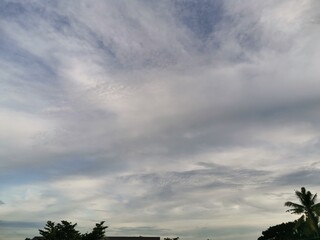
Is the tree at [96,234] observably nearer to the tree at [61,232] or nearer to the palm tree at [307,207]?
Answer: the tree at [61,232]

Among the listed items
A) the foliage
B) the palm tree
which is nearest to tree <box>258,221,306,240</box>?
the palm tree

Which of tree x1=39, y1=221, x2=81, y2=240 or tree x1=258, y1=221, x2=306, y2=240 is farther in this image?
tree x1=258, y1=221, x2=306, y2=240

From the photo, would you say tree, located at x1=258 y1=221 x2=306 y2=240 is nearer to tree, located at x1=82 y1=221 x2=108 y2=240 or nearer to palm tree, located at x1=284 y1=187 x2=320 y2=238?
palm tree, located at x1=284 y1=187 x2=320 y2=238

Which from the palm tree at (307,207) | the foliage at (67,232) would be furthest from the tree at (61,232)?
the palm tree at (307,207)

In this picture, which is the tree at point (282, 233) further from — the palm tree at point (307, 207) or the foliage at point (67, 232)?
the foliage at point (67, 232)

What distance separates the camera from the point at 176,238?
69562 mm

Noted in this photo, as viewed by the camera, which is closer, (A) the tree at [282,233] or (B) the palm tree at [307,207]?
(B) the palm tree at [307,207]

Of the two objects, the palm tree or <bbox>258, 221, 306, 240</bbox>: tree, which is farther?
<bbox>258, 221, 306, 240</bbox>: tree

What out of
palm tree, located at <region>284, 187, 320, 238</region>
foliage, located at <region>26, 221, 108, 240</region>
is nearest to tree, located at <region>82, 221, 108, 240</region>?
foliage, located at <region>26, 221, 108, 240</region>

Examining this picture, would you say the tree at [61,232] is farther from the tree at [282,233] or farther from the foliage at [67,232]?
the tree at [282,233]

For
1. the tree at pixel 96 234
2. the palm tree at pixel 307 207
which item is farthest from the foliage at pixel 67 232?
the palm tree at pixel 307 207

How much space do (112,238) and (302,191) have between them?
58628 mm

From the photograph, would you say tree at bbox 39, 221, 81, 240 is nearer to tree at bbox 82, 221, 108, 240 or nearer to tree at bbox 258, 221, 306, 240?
tree at bbox 82, 221, 108, 240

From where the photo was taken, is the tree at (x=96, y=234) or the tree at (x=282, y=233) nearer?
the tree at (x=96, y=234)
